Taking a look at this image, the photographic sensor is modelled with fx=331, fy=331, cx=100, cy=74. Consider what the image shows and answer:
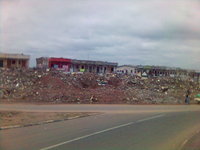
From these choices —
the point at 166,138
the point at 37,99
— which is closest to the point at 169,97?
the point at 37,99

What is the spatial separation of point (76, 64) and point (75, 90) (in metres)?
64.8

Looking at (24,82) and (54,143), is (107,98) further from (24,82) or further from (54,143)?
(54,143)

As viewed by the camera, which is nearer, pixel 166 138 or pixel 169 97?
pixel 166 138

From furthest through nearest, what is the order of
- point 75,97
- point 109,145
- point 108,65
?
1. point 108,65
2. point 75,97
3. point 109,145

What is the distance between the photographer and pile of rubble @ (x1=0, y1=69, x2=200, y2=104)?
36812 millimetres

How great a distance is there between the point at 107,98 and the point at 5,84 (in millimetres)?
14623

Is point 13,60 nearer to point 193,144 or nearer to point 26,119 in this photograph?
point 26,119

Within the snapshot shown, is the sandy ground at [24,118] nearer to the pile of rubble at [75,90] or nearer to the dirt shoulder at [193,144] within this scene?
the dirt shoulder at [193,144]

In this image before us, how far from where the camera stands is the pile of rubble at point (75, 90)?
1449 inches

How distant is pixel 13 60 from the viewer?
301 feet

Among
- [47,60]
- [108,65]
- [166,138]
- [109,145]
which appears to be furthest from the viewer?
[108,65]

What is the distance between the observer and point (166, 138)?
528 inches

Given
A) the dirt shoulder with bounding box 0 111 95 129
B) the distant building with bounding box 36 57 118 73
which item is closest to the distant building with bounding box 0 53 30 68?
the distant building with bounding box 36 57 118 73

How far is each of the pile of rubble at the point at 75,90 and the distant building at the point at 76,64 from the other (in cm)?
4438
